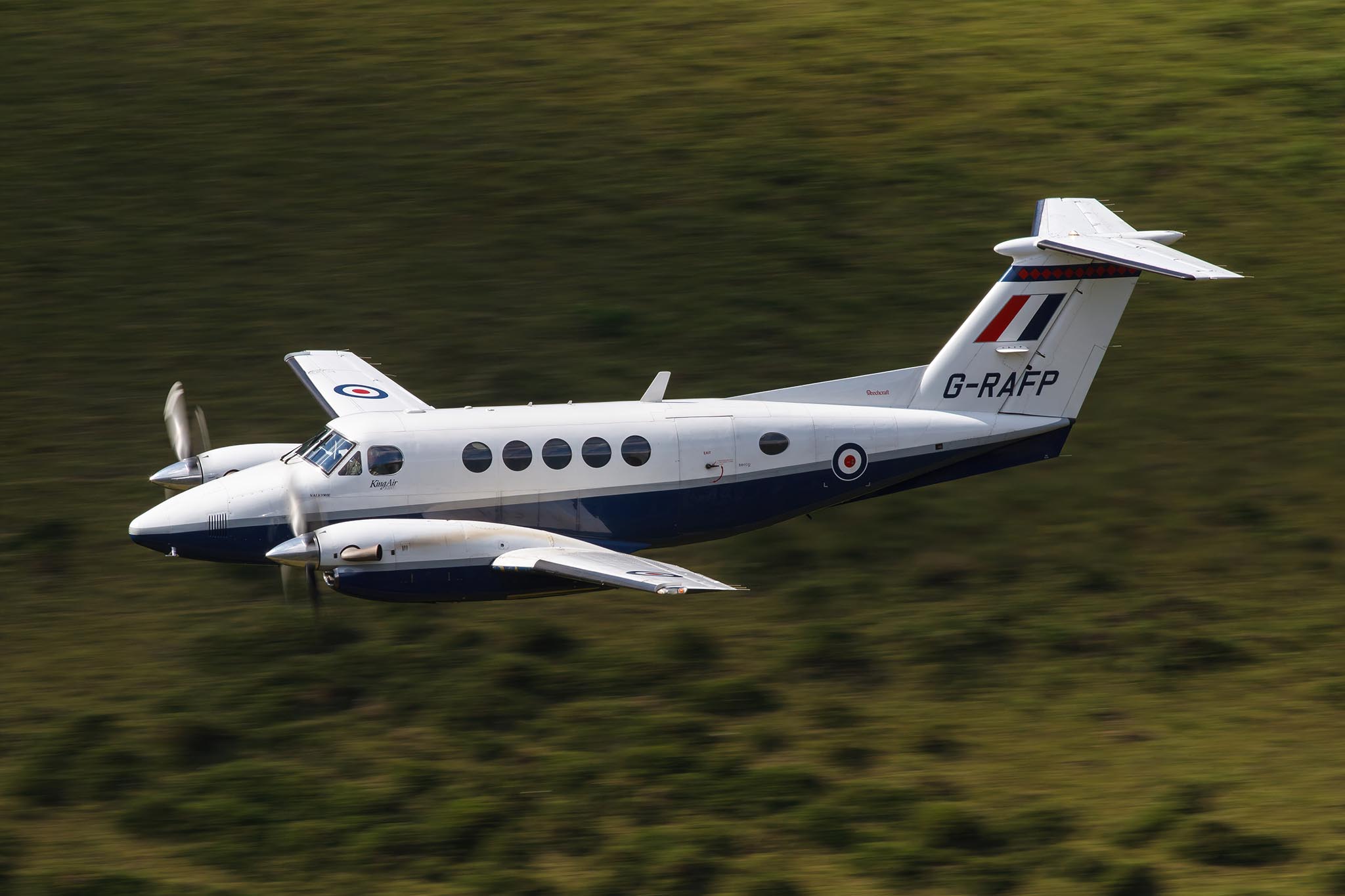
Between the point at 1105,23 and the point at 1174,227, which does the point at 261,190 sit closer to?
the point at 1174,227

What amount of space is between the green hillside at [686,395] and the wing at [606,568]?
1.70 m

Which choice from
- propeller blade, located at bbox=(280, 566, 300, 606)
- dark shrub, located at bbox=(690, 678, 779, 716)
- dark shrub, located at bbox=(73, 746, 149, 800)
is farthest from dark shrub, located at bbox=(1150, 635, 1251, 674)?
dark shrub, located at bbox=(73, 746, 149, 800)

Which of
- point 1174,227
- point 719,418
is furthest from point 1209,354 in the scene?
point 719,418

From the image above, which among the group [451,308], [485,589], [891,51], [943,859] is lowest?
[943,859]

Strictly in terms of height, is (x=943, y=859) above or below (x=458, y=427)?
below

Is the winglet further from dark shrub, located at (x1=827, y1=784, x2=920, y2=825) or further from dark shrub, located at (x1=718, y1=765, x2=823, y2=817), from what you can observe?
dark shrub, located at (x1=827, y1=784, x2=920, y2=825)

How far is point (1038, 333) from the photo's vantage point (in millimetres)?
20391

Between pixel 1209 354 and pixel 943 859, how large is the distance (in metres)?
15.1

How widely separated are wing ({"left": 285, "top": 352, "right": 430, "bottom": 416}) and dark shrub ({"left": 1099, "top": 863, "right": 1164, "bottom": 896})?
1119 cm

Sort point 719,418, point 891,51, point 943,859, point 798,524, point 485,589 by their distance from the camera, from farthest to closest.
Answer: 1. point 891,51
2. point 798,524
3. point 719,418
4. point 485,589
5. point 943,859

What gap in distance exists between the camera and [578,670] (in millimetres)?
18016

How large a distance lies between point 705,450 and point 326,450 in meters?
5.34

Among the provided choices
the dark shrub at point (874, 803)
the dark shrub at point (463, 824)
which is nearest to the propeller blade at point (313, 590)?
the dark shrub at point (463, 824)

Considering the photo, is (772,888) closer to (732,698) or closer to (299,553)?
(732,698)
